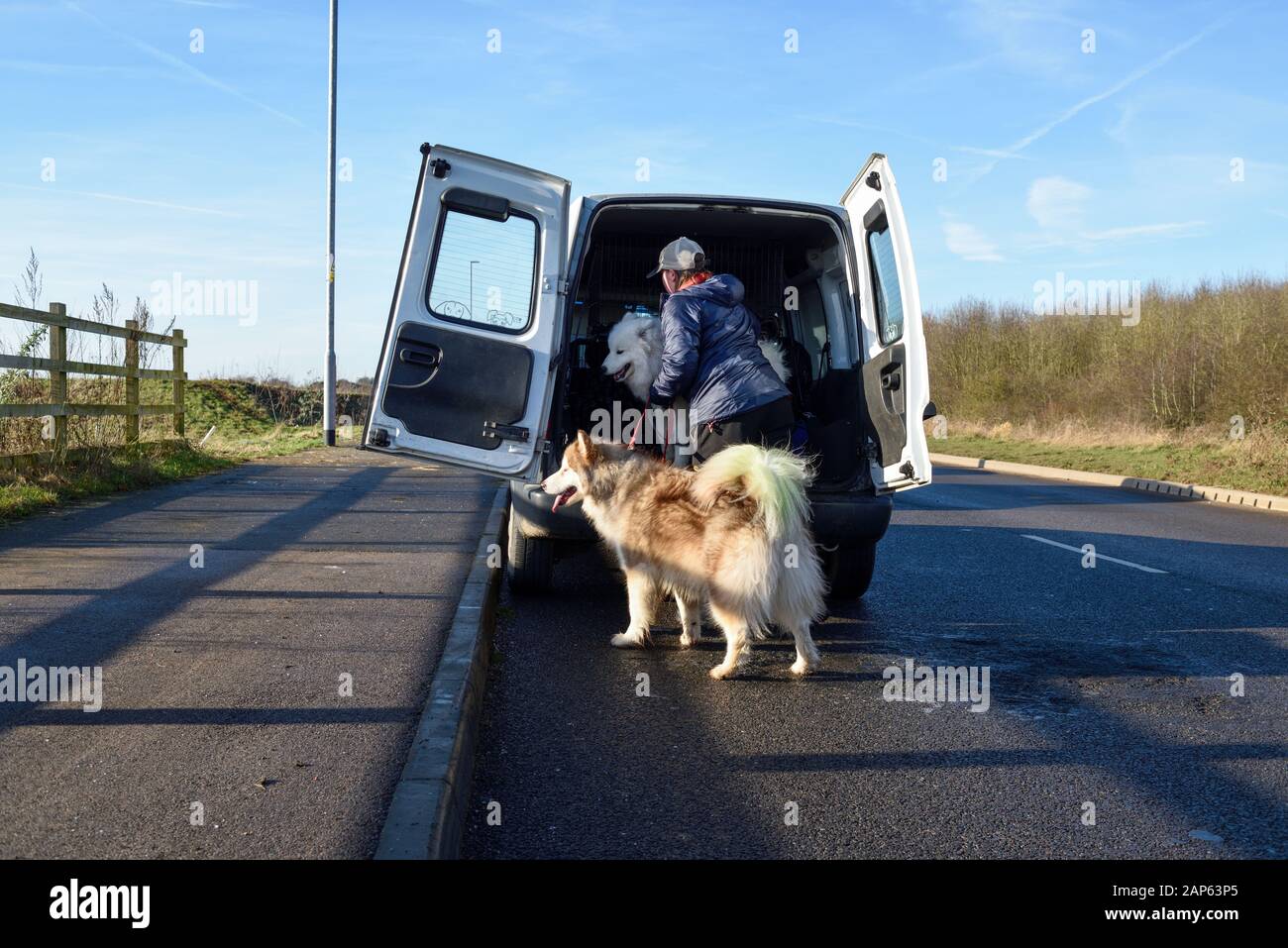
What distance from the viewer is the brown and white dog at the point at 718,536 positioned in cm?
542

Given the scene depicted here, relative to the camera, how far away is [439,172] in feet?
20.3

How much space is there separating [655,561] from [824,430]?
1.85 m

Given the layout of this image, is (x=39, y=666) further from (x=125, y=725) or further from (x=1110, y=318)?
(x=1110, y=318)

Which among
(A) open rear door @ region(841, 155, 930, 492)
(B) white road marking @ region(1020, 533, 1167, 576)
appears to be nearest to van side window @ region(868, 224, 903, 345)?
(A) open rear door @ region(841, 155, 930, 492)

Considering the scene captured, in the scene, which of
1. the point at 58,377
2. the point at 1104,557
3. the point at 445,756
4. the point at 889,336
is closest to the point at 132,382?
the point at 58,377

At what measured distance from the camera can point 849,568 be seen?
7.39 meters

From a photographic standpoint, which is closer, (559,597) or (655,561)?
(655,561)

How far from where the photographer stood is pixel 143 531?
29.6ft

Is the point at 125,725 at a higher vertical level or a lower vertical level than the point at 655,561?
lower
